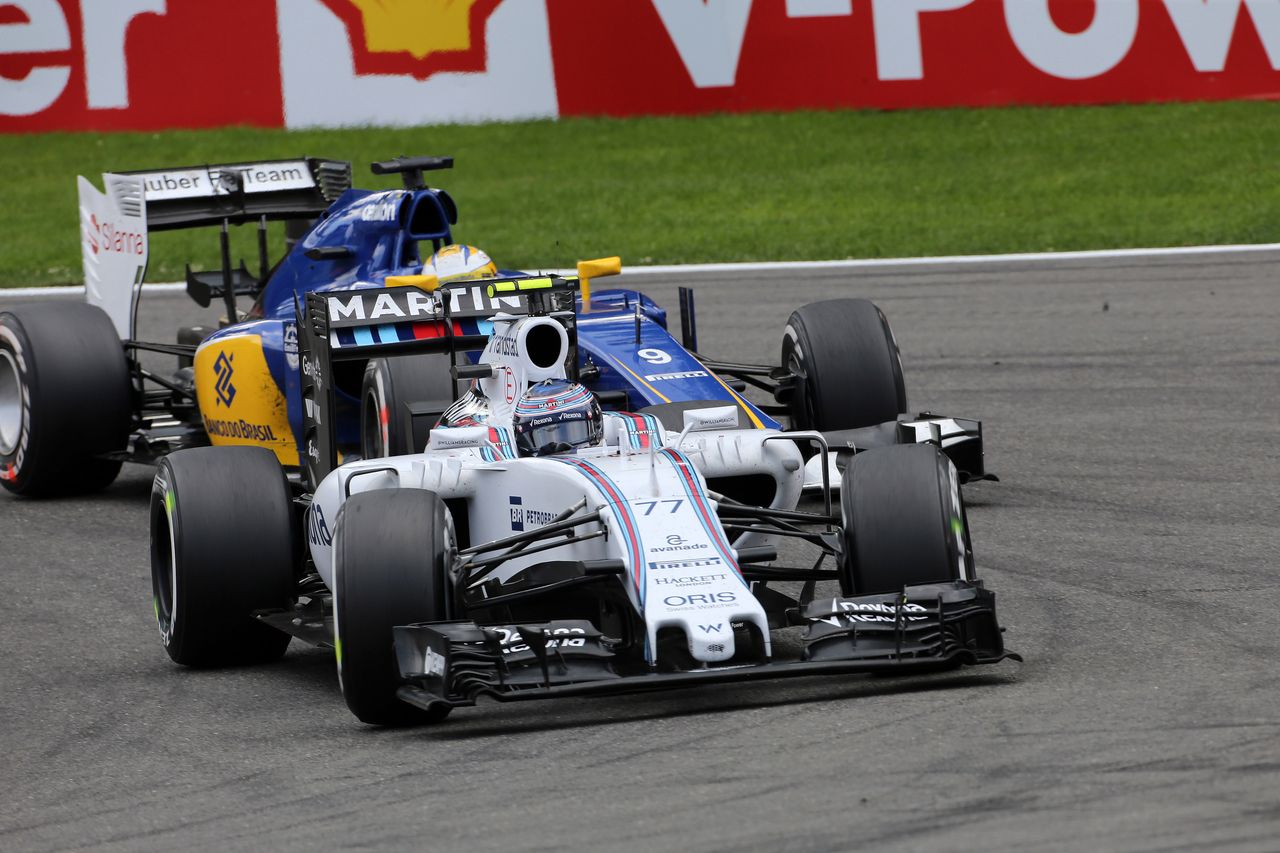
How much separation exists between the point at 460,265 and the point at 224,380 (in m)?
1.28

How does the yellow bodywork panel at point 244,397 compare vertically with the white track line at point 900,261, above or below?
below

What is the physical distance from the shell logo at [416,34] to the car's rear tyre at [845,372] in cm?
1402

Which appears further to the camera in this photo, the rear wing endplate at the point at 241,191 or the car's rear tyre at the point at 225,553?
the rear wing endplate at the point at 241,191

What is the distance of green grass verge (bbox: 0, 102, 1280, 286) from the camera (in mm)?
19625

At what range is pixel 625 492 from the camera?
6543mm

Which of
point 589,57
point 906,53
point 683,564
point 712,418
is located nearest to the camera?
point 683,564

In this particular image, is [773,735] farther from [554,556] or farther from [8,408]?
[8,408]

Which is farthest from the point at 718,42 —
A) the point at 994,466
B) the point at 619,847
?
the point at 619,847

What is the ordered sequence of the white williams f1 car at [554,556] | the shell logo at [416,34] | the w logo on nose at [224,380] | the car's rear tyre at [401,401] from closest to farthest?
the white williams f1 car at [554,556] < the car's rear tyre at [401,401] < the w logo on nose at [224,380] < the shell logo at [416,34]

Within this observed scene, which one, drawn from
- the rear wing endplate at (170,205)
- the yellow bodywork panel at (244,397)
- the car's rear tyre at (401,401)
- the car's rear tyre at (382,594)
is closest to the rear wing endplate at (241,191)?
the rear wing endplate at (170,205)

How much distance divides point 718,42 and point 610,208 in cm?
281

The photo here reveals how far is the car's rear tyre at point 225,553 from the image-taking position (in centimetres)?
704

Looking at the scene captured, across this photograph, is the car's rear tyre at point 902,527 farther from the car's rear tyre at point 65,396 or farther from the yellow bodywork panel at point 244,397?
the car's rear tyre at point 65,396

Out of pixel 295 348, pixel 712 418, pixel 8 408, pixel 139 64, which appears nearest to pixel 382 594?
pixel 712 418
